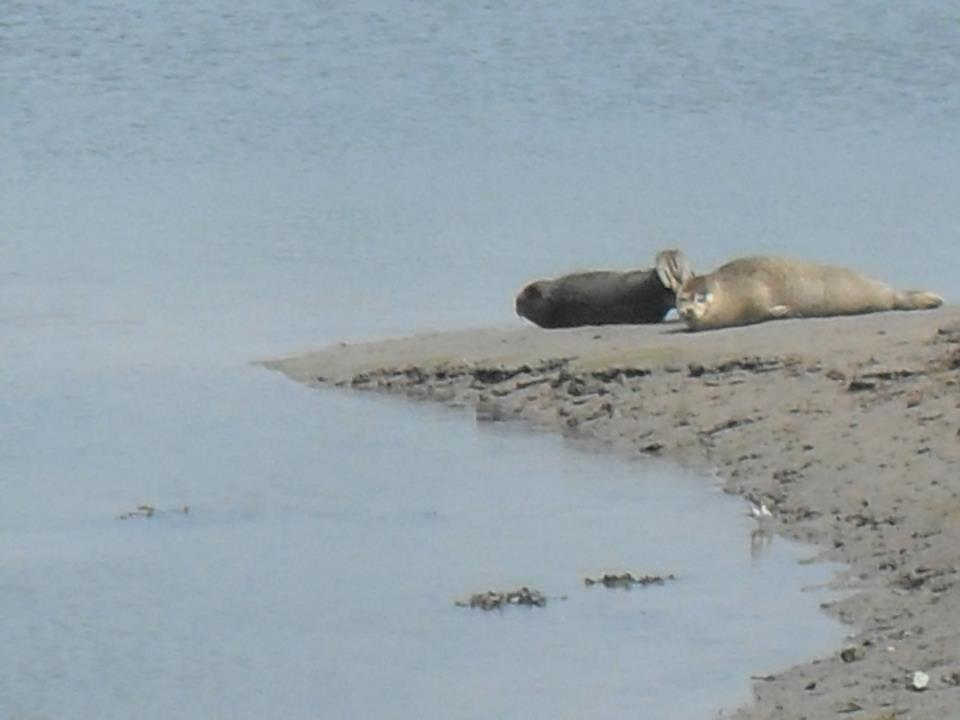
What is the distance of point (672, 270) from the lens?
12.5 metres

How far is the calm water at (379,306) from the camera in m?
7.67

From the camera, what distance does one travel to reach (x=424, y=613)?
8.06 meters

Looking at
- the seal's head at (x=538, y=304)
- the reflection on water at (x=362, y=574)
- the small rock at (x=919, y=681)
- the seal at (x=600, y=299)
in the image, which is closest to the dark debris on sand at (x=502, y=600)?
the reflection on water at (x=362, y=574)

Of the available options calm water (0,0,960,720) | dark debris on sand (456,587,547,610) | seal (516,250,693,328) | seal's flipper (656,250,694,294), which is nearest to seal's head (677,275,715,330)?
seal's flipper (656,250,694,294)

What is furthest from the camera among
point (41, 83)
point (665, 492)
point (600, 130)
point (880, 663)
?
point (41, 83)

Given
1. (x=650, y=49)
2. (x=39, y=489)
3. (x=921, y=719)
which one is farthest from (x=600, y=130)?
(x=921, y=719)

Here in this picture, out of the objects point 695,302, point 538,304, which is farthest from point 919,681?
point 538,304

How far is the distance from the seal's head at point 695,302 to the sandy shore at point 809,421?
0.31 ft

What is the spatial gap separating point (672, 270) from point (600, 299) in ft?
1.41

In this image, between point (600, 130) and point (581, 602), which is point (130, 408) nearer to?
point (581, 602)

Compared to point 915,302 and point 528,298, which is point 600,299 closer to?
point 528,298

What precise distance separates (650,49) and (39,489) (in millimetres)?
20359

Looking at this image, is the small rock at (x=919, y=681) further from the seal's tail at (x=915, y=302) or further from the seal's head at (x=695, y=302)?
the seal's tail at (x=915, y=302)

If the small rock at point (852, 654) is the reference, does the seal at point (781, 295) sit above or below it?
above
